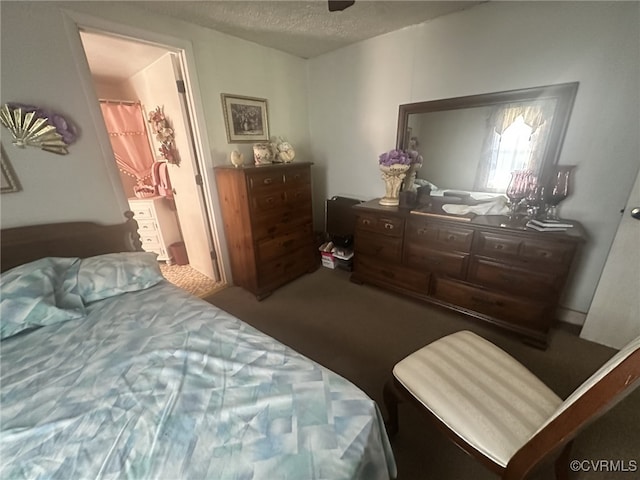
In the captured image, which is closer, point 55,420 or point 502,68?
point 55,420

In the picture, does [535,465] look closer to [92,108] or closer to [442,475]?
[442,475]

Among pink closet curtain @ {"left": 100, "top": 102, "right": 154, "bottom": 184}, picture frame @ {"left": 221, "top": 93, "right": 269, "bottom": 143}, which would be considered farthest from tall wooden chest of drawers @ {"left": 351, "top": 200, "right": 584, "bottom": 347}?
pink closet curtain @ {"left": 100, "top": 102, "right": 154, "bottom": 184}

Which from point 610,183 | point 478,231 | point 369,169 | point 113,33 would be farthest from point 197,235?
point 610,183

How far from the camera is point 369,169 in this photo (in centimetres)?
278

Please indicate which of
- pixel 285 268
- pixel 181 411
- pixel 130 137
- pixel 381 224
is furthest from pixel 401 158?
pixel 130 137

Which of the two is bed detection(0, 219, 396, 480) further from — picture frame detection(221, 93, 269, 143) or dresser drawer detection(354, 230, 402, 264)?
picture frame detection(221, 93, 269, 143)

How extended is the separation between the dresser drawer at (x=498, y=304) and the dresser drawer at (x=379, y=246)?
414 millimetres

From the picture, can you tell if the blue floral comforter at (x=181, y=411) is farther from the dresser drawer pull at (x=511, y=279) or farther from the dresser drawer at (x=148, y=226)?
the dresser drawer at (x=148, y=226)

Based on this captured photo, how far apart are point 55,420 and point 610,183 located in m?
3.03

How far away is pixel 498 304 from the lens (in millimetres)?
1868

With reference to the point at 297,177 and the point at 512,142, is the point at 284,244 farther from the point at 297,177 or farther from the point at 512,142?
the point at 512,142

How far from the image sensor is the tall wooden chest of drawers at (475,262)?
165 centimetres

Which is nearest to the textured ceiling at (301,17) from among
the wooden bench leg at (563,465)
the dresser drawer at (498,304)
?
the dresser drawer at (498,304)

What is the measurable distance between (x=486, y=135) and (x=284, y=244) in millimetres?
1996
